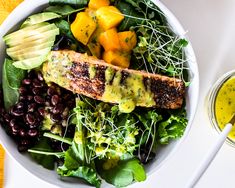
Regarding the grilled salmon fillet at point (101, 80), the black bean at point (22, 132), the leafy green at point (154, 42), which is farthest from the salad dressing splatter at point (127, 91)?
the black bean at point (22, 132)

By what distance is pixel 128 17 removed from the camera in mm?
1886

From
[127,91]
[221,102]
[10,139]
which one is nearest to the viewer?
[127,91]

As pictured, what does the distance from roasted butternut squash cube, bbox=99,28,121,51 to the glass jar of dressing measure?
45 centimetres

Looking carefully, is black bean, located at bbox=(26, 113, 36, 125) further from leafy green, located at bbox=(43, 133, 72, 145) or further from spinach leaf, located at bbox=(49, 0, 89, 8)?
spinach leaf, located at bbox=(49, 0, 89, 8)

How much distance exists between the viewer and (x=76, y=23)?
6.04 feet

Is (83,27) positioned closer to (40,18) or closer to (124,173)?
(40,18)

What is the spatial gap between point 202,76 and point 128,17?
1.34 feet

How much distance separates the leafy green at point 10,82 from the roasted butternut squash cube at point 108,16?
1.11ft

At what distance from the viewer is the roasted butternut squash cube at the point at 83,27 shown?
183 cm

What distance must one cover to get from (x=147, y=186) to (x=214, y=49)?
604 millimetres

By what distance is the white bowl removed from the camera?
185 centimetres

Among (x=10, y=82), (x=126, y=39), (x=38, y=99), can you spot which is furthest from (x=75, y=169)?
(x=126, y=39)

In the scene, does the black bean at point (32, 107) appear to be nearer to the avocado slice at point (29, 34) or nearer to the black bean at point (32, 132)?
the black bean at point (32, 132)

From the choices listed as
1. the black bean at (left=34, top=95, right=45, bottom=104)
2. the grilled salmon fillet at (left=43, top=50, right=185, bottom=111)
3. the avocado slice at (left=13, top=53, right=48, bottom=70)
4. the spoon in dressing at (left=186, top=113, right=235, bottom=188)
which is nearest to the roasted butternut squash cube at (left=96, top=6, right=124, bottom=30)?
the grilled salmon fillet at (left=43, top=50, right=185, bottom=111)
